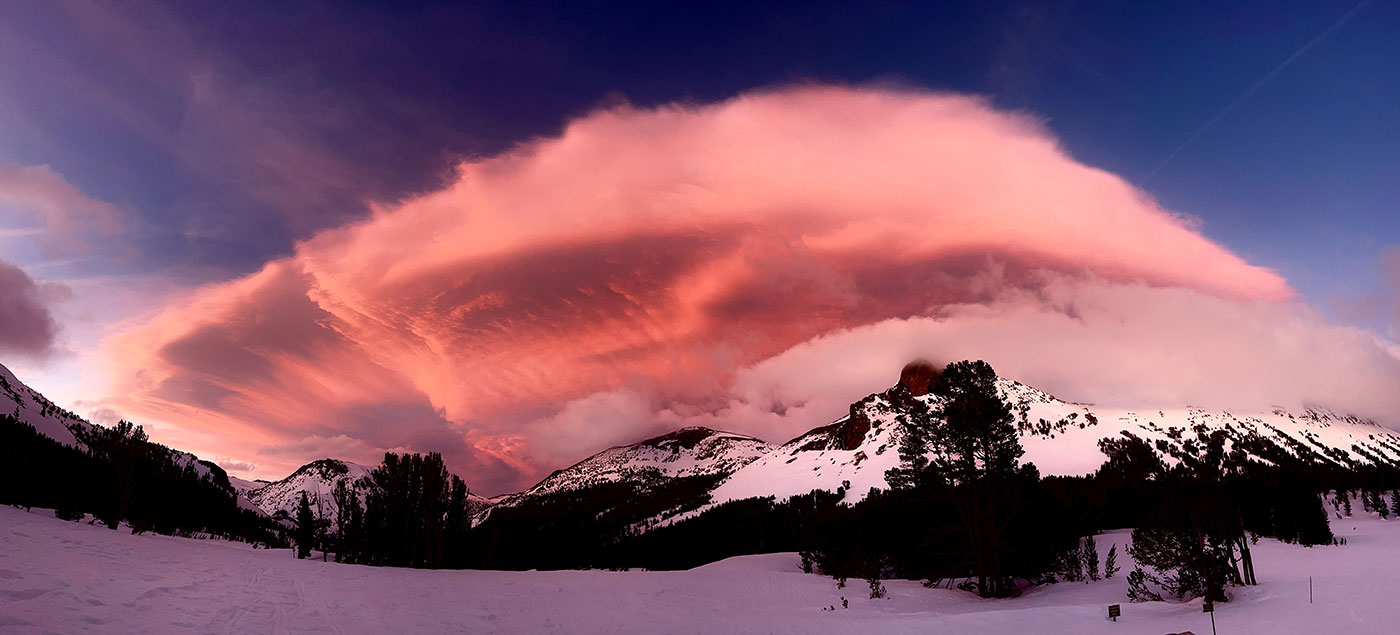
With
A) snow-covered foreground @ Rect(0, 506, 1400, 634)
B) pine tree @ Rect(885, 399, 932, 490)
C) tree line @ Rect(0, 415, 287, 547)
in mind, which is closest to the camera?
snow-covered foreground @ Rect(0, 506, 1400, 634)

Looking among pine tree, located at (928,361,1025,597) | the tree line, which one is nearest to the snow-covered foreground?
pine tree, located at (928,361,1025,597)

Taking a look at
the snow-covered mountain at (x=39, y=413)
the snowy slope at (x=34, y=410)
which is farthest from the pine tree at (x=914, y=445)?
the snowy slope at (x=34, y=410)

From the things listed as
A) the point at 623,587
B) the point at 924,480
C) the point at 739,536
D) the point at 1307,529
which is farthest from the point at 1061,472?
the point at 623,587

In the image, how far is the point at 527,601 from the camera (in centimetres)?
2595

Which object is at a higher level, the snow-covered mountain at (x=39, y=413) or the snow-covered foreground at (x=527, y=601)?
the snow-covered mountain at (x=39, y=413)

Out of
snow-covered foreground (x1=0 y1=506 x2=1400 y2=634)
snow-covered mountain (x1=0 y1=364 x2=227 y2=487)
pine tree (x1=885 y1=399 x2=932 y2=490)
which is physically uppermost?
snow-covered mountain (x1=0 y1=364 x2=227 y2=487)

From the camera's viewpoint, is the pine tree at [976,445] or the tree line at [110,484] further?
the tree line at [110,484]

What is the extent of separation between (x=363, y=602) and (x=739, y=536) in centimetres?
9575

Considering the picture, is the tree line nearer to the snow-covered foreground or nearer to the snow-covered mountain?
the snow-covered mountain

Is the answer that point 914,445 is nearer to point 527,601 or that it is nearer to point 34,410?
point 527,601

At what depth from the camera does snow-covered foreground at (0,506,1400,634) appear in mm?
14852

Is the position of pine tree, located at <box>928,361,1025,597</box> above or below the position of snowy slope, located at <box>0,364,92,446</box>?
below

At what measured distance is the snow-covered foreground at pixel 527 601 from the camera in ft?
48.7

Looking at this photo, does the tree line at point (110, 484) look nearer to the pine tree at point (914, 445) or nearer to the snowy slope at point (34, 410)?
the snowy slope at point (34, 410)
